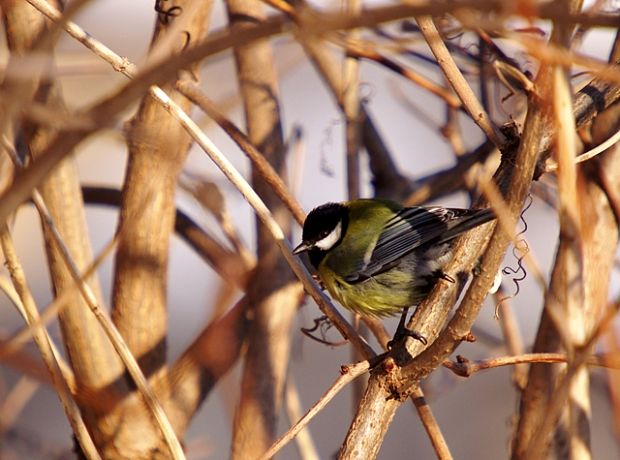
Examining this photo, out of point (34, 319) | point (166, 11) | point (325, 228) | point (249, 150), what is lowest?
point (325, 228)

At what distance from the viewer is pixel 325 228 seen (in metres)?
2.47

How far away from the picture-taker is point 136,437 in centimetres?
193

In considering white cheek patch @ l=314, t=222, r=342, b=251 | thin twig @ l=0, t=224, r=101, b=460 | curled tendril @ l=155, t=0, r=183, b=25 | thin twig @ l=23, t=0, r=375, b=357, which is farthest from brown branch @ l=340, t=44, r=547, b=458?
white cheek patch @ l=314, t=222, r=342, b=251

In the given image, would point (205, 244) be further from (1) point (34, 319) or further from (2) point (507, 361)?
(2) point (507, 361)

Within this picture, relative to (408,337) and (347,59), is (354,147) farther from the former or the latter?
(408,337)

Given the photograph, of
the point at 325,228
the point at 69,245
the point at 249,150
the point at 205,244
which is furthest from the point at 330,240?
the point at 69,245

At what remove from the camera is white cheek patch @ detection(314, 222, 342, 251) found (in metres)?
2.50

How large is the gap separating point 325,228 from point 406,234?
0.29 m

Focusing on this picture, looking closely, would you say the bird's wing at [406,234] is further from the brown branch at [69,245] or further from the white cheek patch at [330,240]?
the brown branch at [69,245]

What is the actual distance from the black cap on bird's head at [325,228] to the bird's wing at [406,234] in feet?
0.46

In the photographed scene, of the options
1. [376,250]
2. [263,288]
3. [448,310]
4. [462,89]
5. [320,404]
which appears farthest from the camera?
[376,250]

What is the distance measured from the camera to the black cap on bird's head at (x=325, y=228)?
2.41 metres

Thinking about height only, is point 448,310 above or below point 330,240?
below

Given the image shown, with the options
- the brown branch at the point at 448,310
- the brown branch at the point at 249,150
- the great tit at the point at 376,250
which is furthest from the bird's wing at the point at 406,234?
the brown branch at the point at 249,150
